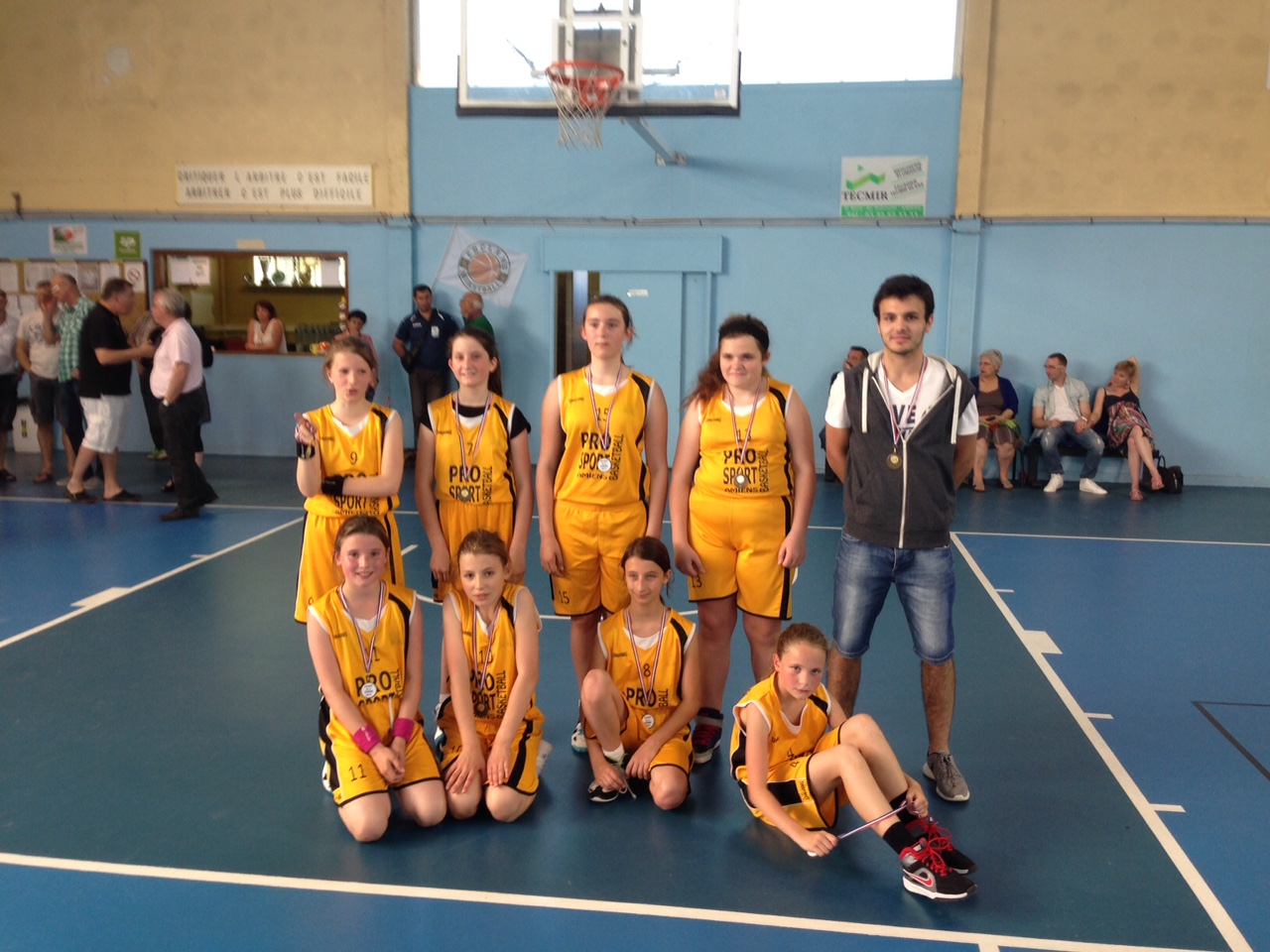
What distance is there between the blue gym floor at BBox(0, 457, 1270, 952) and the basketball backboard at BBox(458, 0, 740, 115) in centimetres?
394

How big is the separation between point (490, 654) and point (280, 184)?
9.19 m

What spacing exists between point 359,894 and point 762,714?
4.07 feet

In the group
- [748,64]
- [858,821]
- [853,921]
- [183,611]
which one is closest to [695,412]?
[858,821]

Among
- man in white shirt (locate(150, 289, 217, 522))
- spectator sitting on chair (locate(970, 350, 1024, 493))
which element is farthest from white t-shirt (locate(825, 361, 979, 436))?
spectator sitting on chair (locate(970, 350, 1024, 493))

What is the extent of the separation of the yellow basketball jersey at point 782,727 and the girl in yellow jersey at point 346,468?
1316mm

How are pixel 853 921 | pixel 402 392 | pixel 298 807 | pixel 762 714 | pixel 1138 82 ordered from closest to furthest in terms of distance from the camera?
pixel 853 921, pixel 762 714, pixel 298 807, pixel 1138 82, pixel 402 392

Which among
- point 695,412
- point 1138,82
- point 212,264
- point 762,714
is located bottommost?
point 762,714

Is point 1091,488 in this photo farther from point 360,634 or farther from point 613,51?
point 360,634

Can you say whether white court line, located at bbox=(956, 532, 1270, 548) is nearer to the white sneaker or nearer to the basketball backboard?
the white sneaker

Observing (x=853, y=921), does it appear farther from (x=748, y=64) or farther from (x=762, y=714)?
(x=748, y=64)

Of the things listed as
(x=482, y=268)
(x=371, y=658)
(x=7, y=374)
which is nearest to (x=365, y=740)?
(x=371, y=658)

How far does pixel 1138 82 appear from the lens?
9.76 metres

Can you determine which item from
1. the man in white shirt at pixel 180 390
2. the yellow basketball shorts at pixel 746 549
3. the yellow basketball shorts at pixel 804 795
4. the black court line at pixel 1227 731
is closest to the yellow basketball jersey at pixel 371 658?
the yellow basketball shorts at pixel 746 549

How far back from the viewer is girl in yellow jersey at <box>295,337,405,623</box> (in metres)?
3.48
